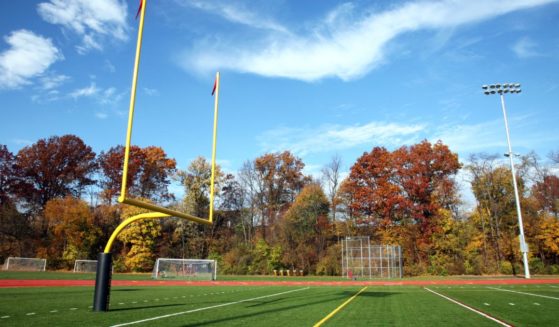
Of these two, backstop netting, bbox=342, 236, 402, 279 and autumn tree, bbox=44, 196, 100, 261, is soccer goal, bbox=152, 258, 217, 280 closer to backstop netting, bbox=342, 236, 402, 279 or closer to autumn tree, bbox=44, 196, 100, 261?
backstop netting, bbox=342, 236, 402, 279

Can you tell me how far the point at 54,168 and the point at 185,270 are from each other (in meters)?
27.8

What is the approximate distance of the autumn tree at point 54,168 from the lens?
1859 inches

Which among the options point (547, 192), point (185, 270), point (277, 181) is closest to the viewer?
point (185, 270)

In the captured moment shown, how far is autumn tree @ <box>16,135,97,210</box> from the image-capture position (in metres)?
47.2

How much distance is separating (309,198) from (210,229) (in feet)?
43.7

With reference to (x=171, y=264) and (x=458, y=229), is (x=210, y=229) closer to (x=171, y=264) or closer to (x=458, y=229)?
(x=171, y=264)

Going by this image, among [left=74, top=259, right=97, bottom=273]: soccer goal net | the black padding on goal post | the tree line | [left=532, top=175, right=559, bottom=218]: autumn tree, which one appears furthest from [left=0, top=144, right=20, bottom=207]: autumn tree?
[left=532, top=175, right=559, bottom=218]: autumn tree

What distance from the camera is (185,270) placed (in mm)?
32094

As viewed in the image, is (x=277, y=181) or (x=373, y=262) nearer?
(x=373, y=262)

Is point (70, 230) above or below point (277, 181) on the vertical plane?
below

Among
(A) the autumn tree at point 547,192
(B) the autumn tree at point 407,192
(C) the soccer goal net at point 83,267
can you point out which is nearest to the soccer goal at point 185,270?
(C) the soccer goal net at point 83,267

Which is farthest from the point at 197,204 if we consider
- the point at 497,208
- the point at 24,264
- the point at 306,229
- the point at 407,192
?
the point at 497,208

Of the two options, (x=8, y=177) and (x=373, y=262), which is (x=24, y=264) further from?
(x=373, y=262)

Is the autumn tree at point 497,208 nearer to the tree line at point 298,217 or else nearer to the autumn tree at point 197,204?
the tree line at point 298,217
